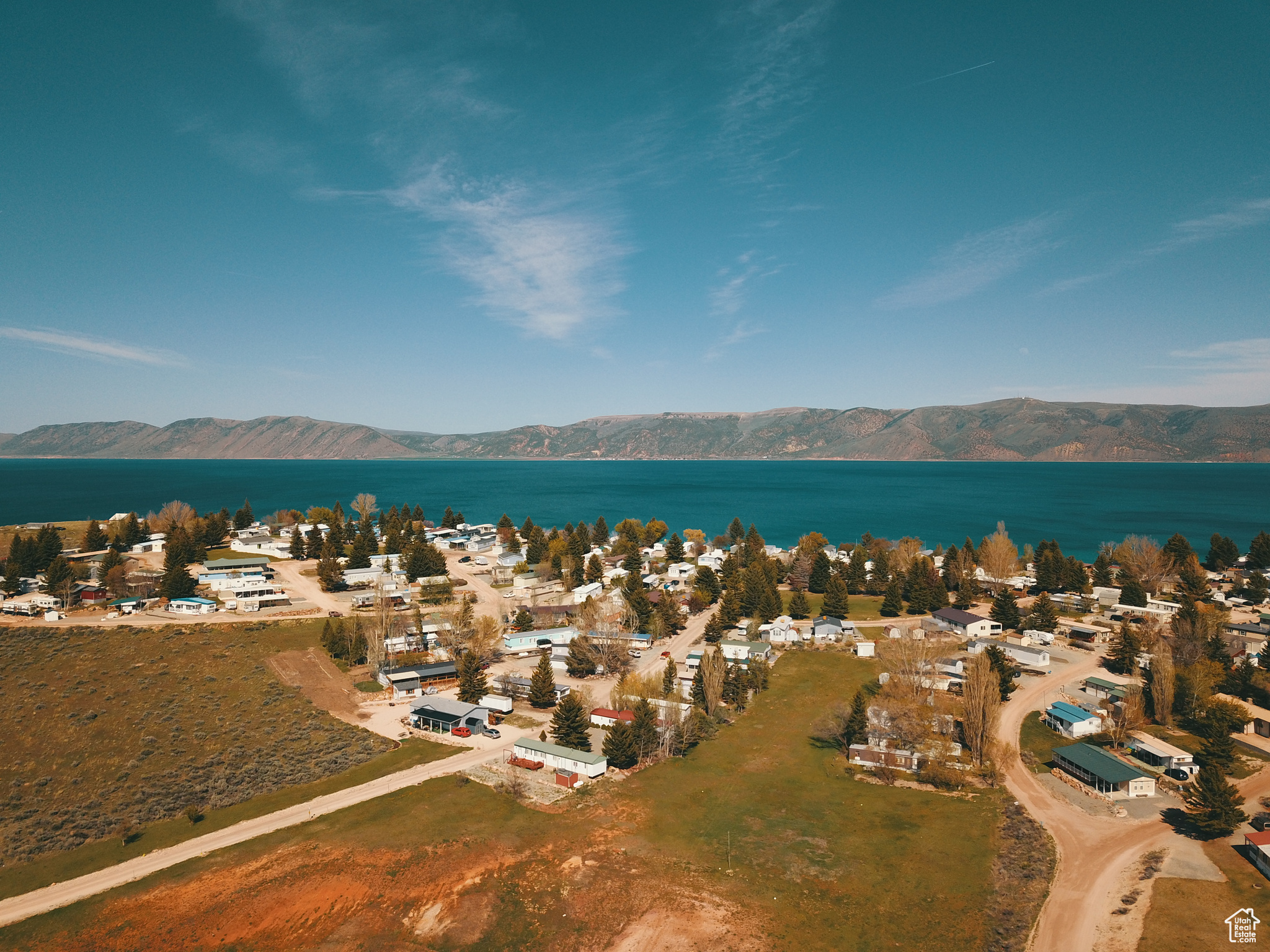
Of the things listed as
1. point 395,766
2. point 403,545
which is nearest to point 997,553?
point 395,766

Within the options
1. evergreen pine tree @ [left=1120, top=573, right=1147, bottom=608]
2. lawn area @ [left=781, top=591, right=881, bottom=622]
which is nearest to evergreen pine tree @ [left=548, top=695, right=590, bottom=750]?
lawn area @ [left=781, top=591, right=881, bottom=622]

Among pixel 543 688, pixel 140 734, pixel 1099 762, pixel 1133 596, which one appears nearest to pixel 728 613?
pixel 543 688

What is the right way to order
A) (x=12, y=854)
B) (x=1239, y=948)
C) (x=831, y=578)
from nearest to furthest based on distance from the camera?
(x=1239, y=948) → (x=12, y=854) → (x=831, y=578)

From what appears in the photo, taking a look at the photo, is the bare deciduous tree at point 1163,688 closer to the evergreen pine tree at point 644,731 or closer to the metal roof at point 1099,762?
the metal roof at point 1099,762

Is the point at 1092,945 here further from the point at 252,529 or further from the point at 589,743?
the point at 252,529

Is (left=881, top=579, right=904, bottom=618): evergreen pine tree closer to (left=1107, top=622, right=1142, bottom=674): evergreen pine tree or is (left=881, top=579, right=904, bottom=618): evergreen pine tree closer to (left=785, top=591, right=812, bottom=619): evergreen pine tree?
(left=785, top=591, right=812, bottom=619): evergreen pine tree

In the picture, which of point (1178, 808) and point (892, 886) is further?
point (1178, 808)
